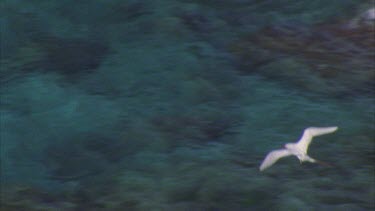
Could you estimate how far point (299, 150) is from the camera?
578cm

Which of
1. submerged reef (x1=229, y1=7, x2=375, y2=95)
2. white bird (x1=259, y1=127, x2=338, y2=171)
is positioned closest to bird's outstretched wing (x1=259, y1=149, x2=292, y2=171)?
white bird (x1=259, y1=127, x2=338, y2=171)

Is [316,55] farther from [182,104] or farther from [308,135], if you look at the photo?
[308,135]

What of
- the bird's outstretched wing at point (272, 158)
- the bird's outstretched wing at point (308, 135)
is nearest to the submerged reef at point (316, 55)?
the bird's outstretched wing at point (308, 135)

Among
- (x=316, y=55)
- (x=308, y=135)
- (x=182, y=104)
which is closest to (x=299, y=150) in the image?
(x=308, y=135)

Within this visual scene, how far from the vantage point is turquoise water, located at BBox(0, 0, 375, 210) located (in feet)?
18.7

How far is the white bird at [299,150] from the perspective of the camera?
5723 millimetres

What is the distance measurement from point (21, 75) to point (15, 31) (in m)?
0.42

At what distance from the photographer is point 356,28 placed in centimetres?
788

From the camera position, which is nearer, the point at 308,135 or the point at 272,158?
the point at 272,158

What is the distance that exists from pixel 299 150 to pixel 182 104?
120 centimetres

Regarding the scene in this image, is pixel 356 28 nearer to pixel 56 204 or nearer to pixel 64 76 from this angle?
pixel 64 76

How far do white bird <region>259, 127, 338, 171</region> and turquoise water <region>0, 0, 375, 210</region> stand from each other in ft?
0.25

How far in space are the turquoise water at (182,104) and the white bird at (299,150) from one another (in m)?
0.08

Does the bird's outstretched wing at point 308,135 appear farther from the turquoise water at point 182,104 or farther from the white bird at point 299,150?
the turquoise water at point 182,104
